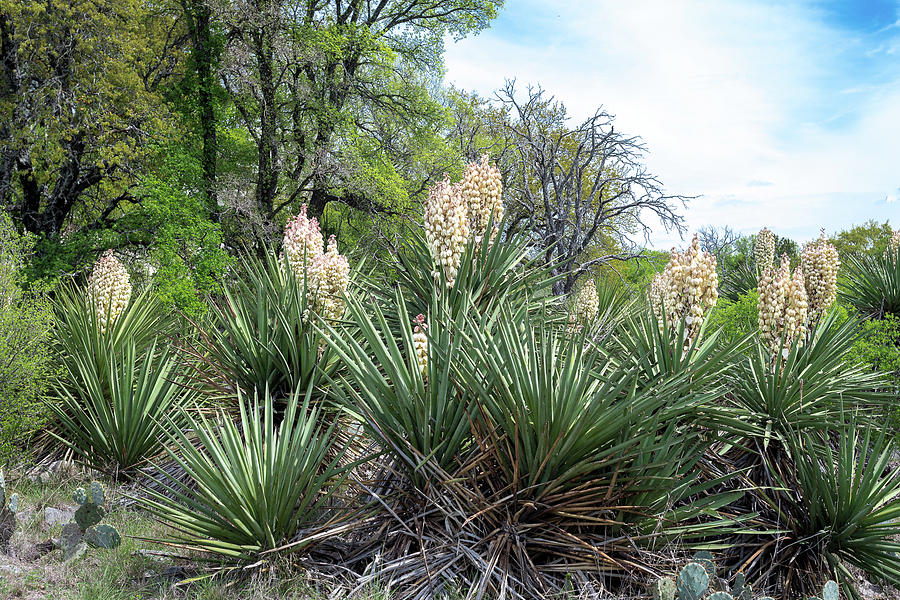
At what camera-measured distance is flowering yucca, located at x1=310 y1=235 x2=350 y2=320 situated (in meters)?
5.01

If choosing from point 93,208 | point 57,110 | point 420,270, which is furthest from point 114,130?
point 420,270

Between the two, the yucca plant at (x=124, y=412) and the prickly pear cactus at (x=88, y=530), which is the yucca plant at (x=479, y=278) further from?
the prickly pear cactus at (x=88, y=530)

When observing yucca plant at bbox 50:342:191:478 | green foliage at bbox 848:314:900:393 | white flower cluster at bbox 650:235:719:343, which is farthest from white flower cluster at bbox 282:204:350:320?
green foliage at bbox 848:314:900:393

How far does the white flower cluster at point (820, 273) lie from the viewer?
6637 millimetres

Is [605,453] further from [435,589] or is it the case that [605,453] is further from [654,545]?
[435,589]

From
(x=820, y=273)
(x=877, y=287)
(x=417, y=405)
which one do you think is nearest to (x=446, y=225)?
(x=417, y=405)

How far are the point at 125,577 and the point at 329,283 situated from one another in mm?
2430

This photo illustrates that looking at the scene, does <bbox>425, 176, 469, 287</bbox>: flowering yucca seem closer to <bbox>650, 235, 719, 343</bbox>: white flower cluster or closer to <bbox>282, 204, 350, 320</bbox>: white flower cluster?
<bbox>282, 204, 350, 320</bbox>: white flower cluster

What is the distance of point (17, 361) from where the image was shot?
6000 millimetres

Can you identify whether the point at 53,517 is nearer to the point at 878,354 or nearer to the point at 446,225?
the point at 446,225

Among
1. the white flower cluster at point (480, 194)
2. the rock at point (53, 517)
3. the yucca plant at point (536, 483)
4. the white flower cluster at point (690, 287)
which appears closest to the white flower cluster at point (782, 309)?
the white flower cluster at point (690, 287)

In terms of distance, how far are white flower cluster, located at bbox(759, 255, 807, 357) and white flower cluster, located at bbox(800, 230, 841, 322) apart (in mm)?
1574

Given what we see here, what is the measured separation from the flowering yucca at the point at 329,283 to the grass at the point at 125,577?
2030 mm

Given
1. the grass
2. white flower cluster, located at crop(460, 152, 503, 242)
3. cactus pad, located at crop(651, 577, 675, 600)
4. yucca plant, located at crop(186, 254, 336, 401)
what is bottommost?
the grass
